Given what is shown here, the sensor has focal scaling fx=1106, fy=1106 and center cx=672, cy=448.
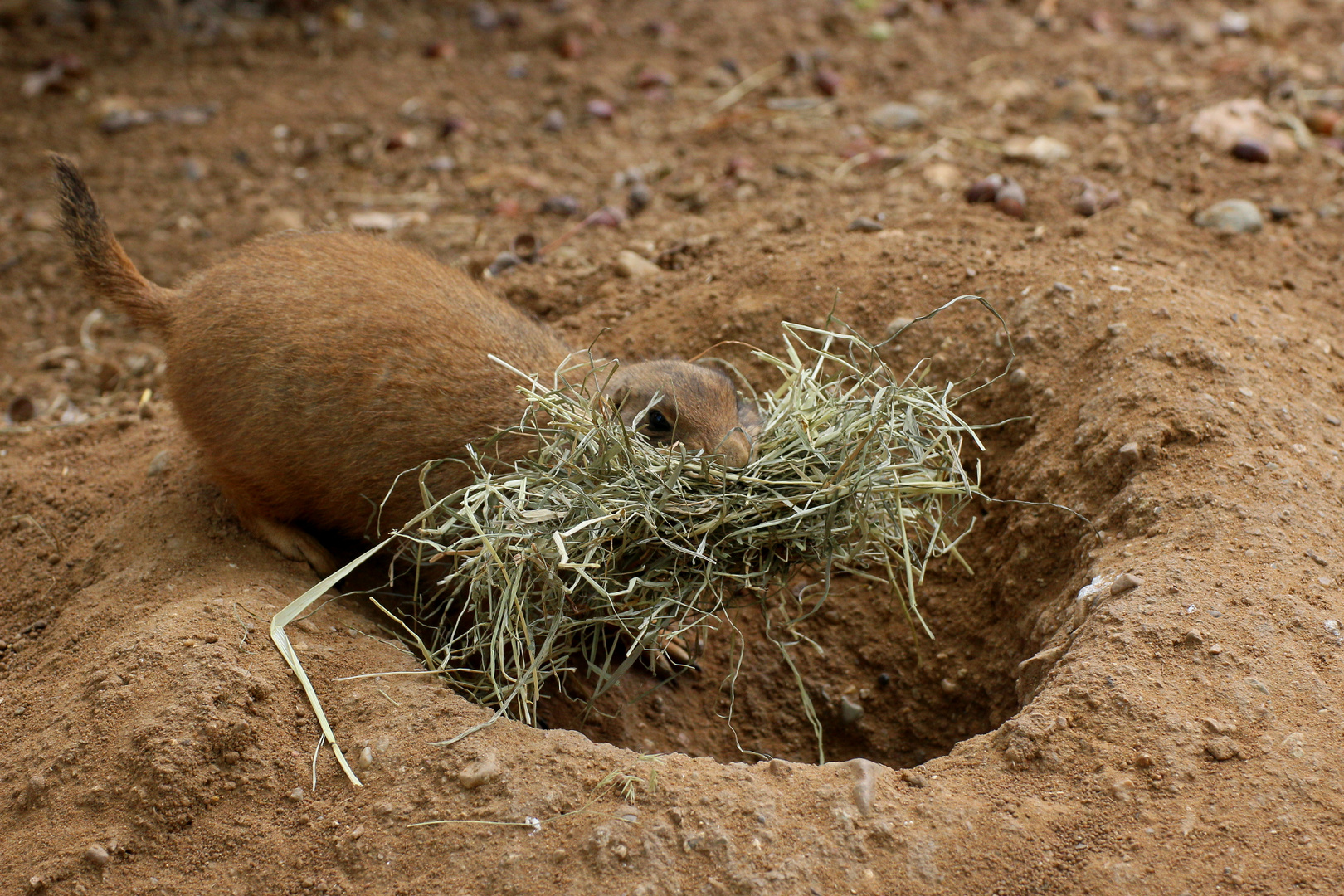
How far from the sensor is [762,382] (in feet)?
15.2

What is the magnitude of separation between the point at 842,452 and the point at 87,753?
7.79 ft

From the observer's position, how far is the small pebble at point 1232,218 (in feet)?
16.9

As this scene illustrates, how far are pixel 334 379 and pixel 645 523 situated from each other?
1.31 meters

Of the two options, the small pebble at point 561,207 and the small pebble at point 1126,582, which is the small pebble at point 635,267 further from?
the small pebble at point 1126,582

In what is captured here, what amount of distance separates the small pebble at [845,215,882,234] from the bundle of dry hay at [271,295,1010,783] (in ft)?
5.66

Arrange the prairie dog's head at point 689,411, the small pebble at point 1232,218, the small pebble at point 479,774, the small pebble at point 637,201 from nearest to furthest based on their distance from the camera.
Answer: the small pebble at point 479,774 < the prairie dog's head at point 689,411 < the small pebble at point 1232,218 < the small pebble at point 637,201

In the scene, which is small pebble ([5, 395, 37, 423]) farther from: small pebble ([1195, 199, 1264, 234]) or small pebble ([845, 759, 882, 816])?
small pebble ([1195, 199, 1264, 234])

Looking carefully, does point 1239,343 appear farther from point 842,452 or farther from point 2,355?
point 2,355

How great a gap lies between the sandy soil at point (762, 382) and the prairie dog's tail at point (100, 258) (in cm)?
63

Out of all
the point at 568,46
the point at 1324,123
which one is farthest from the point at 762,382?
the point at 568,46

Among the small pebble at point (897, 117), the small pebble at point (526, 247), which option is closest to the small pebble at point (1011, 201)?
the small pebble at point (897, 117)

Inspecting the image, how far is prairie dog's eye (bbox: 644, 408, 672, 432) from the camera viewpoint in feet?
12.4

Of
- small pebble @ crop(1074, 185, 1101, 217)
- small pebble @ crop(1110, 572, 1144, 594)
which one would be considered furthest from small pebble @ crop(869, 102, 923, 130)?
small pebble @ crop(1110, 572, 1144, 594)

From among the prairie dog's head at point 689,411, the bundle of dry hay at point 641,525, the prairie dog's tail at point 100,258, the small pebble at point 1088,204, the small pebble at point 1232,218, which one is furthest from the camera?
the small pebble at point 1088,204
